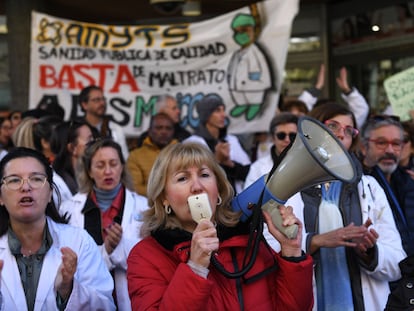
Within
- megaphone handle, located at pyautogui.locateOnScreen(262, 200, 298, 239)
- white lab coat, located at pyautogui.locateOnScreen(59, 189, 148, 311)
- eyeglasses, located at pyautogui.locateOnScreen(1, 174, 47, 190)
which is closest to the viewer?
megaphone handle, located at pyautogui.locateOnScreen(262, 200, 298, 239)

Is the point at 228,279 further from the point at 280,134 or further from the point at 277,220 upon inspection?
the point at 280,134

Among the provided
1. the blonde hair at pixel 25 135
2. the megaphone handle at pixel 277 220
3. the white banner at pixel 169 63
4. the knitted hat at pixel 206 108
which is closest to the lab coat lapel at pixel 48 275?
the megaphone handle at pixel 277 220

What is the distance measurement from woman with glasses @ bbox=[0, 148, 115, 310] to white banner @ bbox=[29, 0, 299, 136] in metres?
4.27

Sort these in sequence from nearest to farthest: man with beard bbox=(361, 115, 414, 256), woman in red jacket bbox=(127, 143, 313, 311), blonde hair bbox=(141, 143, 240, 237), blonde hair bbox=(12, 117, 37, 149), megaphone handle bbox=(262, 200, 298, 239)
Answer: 1. woman in red jacket bbox=(127, 143, 313, 311)
2. megaphone handle bbox=(262, 200, 298, 239)
3. blonde hair bbox=(141, 143, 240, 237)
4. man with beard bbox=(361, 115, 414, 256)
5. blonde hair bbox=(12, 117, 37, 149)

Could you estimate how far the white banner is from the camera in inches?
304

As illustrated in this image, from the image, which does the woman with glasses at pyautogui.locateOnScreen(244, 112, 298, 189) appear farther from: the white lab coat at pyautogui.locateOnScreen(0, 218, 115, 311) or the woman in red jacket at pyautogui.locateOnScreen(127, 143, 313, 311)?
the woman in red jacket at pyautogui.locateOnScreen(127, 143, 313, 311)

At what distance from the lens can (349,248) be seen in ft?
12.5

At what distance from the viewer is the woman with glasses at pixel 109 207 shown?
166 inches

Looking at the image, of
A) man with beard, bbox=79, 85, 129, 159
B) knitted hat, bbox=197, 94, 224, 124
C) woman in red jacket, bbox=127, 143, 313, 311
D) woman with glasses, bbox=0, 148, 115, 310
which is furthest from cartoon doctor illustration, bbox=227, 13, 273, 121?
woman in red jacket, bbox=127, 143, 313, 311

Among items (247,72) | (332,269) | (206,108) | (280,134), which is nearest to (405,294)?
(332,269)

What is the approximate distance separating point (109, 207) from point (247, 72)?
3556 millimetres

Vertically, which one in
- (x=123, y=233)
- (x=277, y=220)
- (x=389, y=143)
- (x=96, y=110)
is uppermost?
(x=96, y=110)

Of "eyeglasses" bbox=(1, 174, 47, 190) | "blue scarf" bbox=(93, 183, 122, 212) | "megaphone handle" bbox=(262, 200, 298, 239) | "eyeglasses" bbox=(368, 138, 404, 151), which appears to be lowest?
"blue scarf" bbox=(93, 183, 122, 212)

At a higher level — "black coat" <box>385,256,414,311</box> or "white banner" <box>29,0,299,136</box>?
"white banner" <box>29,0,299,136</box>
